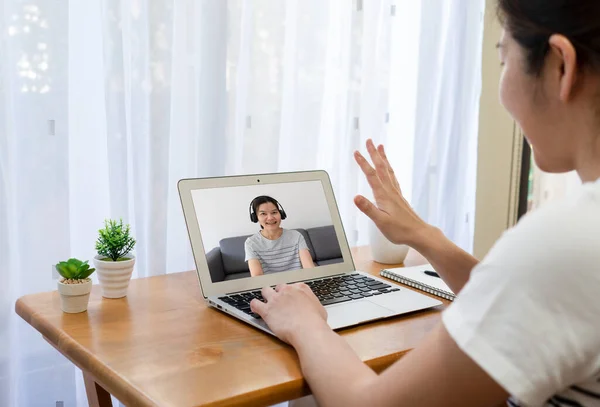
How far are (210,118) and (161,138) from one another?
0.15 meters

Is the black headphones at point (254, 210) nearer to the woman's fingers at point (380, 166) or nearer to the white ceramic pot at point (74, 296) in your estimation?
the woman's fingers at point (380, 166)

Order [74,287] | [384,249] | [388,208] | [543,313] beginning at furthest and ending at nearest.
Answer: [384,249]
[388,208]
[74,287]
[543,313]

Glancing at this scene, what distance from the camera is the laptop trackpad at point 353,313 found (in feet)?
3.31

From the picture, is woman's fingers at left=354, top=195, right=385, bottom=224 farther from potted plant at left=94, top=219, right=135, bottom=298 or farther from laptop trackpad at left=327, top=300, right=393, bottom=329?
potted plant at left=94, top=219, right=135, bottom=298

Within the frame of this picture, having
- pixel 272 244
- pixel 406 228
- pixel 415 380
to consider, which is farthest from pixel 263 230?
pixel 415 380

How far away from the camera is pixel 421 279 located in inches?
50.6

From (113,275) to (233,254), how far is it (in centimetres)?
21

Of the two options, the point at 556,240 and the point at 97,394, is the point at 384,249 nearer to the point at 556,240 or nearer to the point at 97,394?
the point at 97,394

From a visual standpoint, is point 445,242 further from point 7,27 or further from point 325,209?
point 7,27

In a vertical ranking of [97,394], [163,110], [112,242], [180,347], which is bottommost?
[97,394]

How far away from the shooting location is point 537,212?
2.10 feet

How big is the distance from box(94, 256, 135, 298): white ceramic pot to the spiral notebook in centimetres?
52

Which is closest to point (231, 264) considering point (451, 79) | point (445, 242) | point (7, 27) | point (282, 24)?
point (445, 242)

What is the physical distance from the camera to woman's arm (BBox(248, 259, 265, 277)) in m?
1.18
